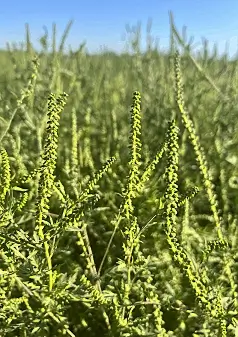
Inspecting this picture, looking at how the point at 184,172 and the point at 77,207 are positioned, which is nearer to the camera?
the point at 77,207

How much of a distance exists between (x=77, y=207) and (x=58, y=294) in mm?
136

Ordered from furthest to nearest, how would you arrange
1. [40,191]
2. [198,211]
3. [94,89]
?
[94,89], [198,211], [40,191]

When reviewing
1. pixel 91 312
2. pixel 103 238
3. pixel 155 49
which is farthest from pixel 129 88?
pixel 91 312

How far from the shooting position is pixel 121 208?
750 mm

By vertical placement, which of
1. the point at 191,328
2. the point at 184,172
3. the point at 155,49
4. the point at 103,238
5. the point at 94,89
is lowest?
the point at 191,328

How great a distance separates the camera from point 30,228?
1252 millimetres

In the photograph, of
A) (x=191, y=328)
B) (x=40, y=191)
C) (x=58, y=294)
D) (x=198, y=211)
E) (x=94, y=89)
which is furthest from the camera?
(x=94, y=89)

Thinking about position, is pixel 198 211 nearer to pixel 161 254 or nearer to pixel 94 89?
pixel 161 254

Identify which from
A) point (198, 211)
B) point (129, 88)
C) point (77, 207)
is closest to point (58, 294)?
point (77, 207)

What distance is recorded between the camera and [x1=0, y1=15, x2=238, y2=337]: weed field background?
729 millimetres

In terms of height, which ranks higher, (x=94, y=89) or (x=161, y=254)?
(x=94, y=89)

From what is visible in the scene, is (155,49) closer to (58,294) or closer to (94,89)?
(94,89)

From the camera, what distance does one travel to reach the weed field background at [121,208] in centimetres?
73

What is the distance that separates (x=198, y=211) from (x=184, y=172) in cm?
12
